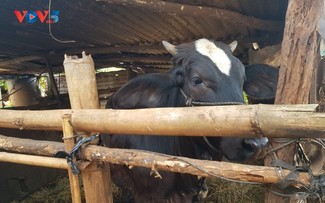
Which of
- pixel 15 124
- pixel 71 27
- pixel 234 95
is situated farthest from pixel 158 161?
pixel 71 27

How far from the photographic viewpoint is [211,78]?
2.15 m

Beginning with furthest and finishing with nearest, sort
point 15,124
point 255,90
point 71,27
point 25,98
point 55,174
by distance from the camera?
point 25,98
point 55,174
point 71,27
point 255,90
point 15,124

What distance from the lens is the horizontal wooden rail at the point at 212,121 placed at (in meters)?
1.08

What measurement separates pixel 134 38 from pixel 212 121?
3.73m

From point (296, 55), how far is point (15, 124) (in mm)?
1890

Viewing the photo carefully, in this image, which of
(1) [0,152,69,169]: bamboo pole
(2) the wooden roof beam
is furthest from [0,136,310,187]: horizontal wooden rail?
(2) the wooden roof beam

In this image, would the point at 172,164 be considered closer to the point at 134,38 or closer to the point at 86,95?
the point at 86,95

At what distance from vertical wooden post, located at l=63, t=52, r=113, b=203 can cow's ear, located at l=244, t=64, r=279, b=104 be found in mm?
1304

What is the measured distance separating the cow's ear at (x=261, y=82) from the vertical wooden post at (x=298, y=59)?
0.63 m

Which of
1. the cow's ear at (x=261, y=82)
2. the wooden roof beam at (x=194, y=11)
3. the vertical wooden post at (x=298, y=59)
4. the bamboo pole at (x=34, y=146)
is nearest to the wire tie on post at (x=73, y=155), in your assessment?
the bamboo pole at (x=34, y=146)

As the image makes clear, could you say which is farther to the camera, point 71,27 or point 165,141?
point 71,27

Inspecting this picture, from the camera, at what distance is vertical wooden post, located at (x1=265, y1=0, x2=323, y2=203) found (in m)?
1.60

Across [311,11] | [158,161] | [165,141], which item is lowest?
[165,141]

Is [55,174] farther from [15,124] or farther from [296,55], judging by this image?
[296,55]
